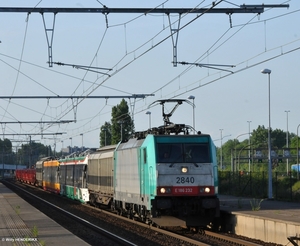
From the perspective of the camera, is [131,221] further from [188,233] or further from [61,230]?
[61,230]

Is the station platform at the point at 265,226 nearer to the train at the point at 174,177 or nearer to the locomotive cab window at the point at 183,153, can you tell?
the train at the point at 174,177

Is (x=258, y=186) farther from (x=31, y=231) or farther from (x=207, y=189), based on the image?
(x=31, y=231)

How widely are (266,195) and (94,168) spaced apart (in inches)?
373

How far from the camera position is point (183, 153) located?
22125mm

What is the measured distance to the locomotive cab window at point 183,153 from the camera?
21.9 meters

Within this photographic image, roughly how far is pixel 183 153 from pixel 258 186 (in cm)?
1854

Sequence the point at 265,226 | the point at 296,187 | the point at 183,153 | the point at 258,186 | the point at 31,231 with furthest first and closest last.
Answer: the point at 258,186 < the point at 296,187 < the point at 183,153 < the point at 31,231 < the point at 265,226

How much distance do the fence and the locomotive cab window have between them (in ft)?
40.2

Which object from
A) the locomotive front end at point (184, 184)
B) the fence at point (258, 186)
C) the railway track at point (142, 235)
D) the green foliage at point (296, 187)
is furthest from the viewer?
the green foliage at point (296, 187)

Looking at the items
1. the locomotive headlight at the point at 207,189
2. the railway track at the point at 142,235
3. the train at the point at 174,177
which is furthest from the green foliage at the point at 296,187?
the locomotive headlight at the point at 207,189

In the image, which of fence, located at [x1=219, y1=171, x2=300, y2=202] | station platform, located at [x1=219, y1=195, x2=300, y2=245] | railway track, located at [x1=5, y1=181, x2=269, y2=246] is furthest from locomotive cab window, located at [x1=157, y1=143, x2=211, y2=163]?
fence, located at [x1=219, y1=171, x2=300, y2=202]

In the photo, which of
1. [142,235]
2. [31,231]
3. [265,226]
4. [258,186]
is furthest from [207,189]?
[258,186]

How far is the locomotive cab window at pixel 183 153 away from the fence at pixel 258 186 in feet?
40.2

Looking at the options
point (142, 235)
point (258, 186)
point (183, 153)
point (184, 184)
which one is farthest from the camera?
point (258, 186)
